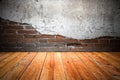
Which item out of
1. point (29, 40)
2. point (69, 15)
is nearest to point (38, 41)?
point (29, 40)

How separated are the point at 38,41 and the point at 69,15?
923 millimetres

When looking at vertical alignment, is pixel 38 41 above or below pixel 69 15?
below

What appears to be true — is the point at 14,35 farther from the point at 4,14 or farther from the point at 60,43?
the point at 60,43

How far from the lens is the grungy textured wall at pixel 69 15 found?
3.90 metres

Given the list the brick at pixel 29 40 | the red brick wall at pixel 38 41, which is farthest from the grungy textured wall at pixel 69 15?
the brick at pixel 29 40

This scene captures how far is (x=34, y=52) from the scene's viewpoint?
387 cm

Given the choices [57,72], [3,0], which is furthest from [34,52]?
[57,72]

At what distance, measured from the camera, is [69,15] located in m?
3.93

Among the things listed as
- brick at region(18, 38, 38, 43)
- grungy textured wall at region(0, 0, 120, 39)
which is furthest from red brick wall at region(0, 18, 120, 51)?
grungy textured wall at region(0, 0, 120, 39)

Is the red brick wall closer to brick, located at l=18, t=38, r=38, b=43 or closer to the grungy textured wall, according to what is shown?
brick, located at l=18, t=38, r=38, b=43

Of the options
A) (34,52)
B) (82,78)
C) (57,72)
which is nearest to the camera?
(82,78)

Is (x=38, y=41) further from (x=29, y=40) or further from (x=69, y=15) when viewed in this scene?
(x=69, y=15)

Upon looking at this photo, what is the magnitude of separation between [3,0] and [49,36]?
131 centimetres

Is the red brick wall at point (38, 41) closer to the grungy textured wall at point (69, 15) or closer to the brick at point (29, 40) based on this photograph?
the brick at point (29, 40)
